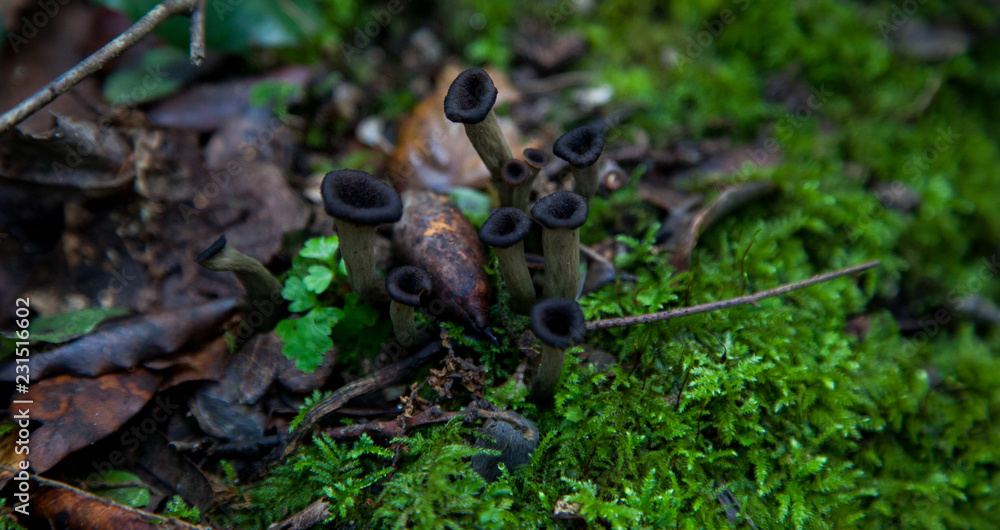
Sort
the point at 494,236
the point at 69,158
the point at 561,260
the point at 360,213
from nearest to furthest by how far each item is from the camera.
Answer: the point at 360,213 → the point at 494,236 → the point at 561,260 → the point at 69,158

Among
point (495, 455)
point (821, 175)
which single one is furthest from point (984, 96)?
point (495, 455)

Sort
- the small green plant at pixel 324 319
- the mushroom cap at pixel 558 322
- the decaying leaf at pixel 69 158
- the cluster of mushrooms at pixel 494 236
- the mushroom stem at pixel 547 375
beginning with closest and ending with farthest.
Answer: the mushroom cap at pixel 558 322 → the cluster of mushrooms at pixel 494 236 → the mushroom stem at pixel 547 375 → the small green plant at pixel 324 319 → the decaying leaf at pixel 69 158

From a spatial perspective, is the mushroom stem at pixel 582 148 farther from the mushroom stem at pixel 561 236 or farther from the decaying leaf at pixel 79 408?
the decaying leaf at pixel 79 408

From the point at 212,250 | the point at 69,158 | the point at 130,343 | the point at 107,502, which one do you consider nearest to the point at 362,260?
the point at 212,250

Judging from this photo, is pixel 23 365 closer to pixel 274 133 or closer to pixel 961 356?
pixel 274 133

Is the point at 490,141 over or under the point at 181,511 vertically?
over

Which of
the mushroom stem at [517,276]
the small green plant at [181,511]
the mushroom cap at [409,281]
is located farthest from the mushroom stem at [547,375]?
the small green plant at [181,511]

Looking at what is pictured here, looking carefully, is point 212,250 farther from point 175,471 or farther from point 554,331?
point 554,331
